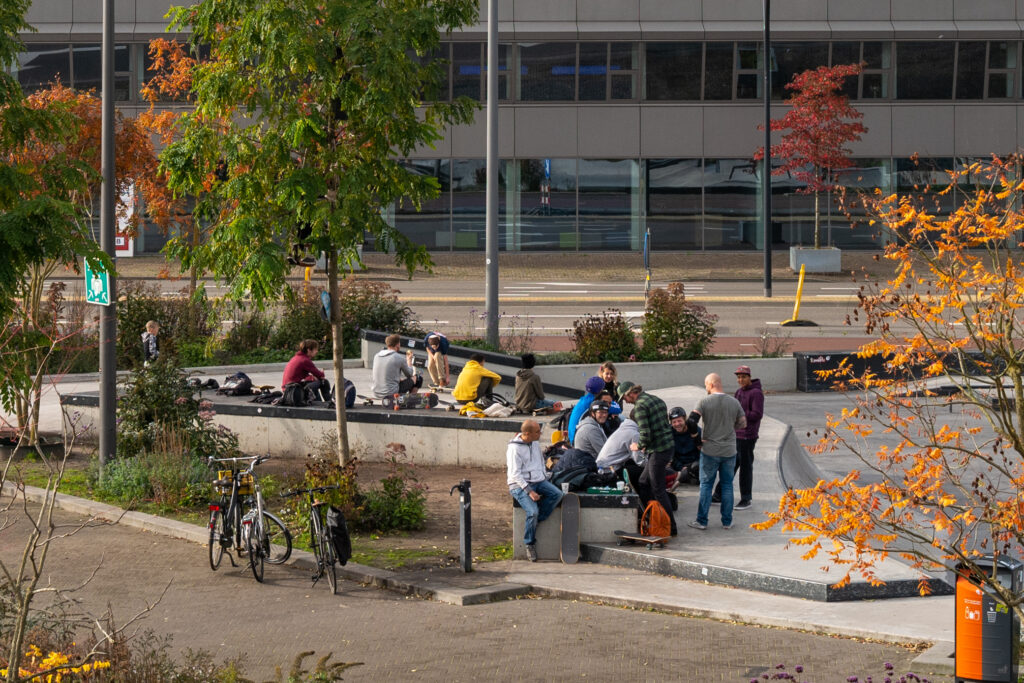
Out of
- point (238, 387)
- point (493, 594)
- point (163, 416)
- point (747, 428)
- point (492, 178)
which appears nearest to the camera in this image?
point (493, 594)

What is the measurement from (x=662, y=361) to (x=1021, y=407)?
1586 cm

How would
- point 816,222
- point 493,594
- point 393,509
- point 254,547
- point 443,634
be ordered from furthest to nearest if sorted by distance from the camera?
point 816,222
point 393,509
point 254,547
point 493,594
point 443,634

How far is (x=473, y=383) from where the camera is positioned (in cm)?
1811

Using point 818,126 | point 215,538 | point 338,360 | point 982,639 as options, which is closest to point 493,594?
point 215,538

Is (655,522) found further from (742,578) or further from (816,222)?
(816,222)

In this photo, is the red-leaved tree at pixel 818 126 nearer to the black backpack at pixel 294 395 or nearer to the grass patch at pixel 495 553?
the black backpack at pixel 294 395

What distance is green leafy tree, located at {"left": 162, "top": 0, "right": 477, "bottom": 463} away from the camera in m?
13.8

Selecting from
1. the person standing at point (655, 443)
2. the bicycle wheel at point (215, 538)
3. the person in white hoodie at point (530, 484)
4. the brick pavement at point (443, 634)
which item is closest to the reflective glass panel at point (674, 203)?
the person standing at point (655, 443)

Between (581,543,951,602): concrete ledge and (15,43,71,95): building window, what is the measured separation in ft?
131

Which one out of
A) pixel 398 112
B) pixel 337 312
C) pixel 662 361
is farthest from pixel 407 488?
pixel 662 361

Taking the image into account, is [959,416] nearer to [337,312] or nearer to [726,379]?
[726,379]

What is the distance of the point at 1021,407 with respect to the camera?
7.85 m

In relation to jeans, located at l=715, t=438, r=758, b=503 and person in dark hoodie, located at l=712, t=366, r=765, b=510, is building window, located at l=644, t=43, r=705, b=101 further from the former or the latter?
jeans, located at l=715, t=438, r=758, b=503

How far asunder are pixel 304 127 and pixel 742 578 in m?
6.56
